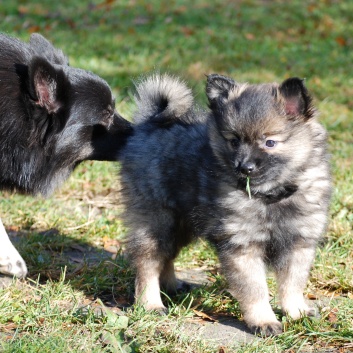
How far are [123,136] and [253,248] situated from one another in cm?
144

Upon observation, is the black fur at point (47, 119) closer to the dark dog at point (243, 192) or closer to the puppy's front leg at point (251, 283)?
the dark dog at point (243, 192)

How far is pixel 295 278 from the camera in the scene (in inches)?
157

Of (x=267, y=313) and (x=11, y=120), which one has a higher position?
(x=11, y=120)

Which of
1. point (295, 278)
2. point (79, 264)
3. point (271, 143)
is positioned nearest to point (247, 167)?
point (271, 143)

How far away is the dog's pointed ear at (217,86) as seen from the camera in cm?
408

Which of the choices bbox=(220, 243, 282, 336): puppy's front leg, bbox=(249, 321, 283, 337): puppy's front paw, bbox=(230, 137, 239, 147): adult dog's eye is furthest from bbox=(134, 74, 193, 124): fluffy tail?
bbox=(249, 321, 283, 337): puppy's front paw

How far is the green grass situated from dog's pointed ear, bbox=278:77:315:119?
1219 millimetres

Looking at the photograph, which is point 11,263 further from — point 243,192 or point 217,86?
point 217,86

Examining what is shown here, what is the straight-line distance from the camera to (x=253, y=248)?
3.85 meters

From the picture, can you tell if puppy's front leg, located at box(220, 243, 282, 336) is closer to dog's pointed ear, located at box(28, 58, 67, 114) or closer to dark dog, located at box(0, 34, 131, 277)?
dark dog, located at box(0, 34, 131, 277)

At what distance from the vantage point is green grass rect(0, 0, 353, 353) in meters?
3.74

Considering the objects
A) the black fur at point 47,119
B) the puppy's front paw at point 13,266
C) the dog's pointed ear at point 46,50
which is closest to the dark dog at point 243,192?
the black fur at point 47,119

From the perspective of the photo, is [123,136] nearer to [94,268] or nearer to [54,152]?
[54,152]

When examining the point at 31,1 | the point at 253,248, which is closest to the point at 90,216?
the point at 253,248
